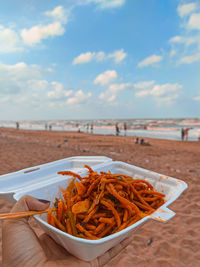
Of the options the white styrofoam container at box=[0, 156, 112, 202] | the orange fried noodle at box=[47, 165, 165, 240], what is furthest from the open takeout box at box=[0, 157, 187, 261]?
the orange fried noodle at box=[47, 165, 165, 240]

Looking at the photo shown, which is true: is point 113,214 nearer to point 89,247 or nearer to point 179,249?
point 89,247

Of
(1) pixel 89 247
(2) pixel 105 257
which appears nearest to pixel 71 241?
(1) pixel 89 247

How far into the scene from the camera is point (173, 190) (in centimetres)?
208

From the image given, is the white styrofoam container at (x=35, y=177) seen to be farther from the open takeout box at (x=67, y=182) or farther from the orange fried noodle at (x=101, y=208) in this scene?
the orange fried noodle at (x=101, y=208)

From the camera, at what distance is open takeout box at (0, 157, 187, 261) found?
118 centimetres

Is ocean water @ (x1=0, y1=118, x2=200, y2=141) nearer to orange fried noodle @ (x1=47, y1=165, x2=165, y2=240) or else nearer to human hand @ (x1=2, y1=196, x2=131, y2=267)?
orange fried noodle @ (x1=47, y1=165, x2=165, y2=240)

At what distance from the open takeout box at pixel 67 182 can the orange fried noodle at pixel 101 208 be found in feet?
0.37

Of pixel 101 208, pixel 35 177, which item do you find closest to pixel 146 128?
pixel 35 177

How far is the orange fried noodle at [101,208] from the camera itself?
1.42 m

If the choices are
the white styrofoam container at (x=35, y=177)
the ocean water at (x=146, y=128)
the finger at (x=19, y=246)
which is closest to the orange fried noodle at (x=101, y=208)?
the finger at (x=19, y=246)

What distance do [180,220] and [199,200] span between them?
1206mm

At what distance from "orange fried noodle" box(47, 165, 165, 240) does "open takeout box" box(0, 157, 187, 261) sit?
0.11m

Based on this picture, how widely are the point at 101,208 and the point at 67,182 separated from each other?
830 mm

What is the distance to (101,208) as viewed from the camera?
64.4 inches
